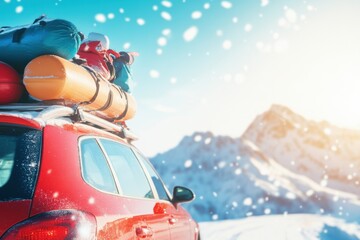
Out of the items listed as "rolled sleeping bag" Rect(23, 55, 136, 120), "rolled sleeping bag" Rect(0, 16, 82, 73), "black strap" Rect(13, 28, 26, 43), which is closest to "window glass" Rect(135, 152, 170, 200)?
"rolled sleeping bag" Rect(23, 55, 136, 120)

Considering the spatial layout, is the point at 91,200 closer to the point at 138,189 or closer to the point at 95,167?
the point at 95,167

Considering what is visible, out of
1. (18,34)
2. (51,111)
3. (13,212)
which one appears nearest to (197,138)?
(18,34)

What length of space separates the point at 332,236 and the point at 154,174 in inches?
489

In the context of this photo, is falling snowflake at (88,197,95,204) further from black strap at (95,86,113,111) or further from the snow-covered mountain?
the snow-covered mountain

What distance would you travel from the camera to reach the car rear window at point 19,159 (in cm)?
201

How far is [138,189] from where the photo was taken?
10.5 feet

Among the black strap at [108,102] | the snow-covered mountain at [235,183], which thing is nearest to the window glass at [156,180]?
the black strap at [108,102]

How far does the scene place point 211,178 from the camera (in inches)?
6693

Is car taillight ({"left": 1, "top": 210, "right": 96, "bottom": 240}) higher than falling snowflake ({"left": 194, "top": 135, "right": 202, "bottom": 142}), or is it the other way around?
car taillight ({"left": 1, "top": 210, "right": 96, "bottom": 240})

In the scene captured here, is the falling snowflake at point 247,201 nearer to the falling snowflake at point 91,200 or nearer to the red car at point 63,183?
the red car at point 63,183

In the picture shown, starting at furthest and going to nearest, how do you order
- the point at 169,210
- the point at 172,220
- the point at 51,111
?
the point at 169,210, the point at 172,220, the point at 51,111

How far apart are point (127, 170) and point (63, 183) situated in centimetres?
114

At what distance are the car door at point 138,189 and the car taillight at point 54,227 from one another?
65 cm

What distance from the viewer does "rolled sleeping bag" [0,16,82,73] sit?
299 centimetres
